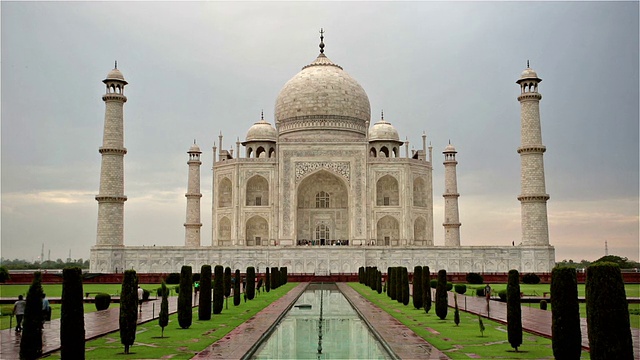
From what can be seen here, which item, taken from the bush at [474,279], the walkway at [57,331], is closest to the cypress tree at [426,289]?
the walkway at [57,331]

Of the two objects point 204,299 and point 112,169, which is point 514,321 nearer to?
point 204,299

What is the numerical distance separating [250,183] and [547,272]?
13053 millimetres

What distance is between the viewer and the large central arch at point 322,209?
29.7 metres

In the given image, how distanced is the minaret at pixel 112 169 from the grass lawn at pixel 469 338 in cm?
1522

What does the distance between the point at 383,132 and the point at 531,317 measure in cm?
2167

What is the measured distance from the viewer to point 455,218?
29.8 meters

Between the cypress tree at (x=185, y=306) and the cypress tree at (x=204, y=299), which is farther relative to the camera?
the cypress tree at (x=204, y=299)

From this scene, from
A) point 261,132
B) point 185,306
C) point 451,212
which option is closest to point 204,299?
point 185,306

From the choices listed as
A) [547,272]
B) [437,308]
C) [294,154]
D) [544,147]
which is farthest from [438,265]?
[437,308]

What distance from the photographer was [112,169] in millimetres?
24703

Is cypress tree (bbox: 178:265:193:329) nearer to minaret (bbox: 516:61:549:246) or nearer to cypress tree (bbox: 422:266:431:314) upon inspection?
cypress tree (bbox: 422:266:431:314)

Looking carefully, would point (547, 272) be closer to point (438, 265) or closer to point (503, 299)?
point (438, 265)

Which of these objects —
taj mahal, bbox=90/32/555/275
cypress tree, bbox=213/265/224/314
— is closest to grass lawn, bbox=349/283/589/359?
cypress tree, bbox=213/265/224/314

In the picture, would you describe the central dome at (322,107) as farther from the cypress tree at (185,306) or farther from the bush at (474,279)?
the cypress tree at (185,306)
